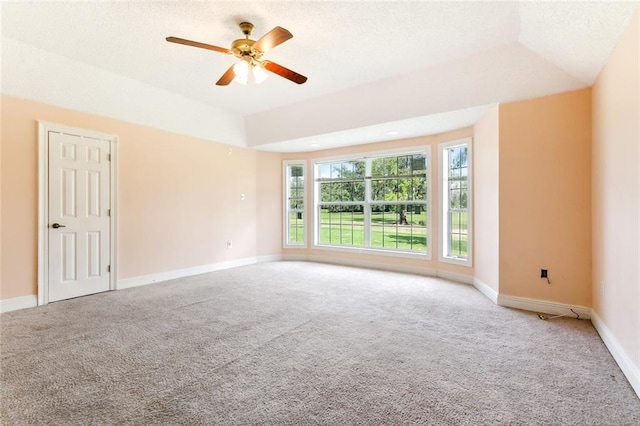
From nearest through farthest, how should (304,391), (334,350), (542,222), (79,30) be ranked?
(304,391), (334,350), (79,30), (542,222)

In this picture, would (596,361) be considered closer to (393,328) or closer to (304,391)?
(393,328)

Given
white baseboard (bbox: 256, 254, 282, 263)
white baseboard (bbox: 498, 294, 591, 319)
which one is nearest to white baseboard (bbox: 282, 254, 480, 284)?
white baseboard (bbox: 256, 254, 282, 263)

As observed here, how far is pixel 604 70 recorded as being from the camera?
2676 millimetres

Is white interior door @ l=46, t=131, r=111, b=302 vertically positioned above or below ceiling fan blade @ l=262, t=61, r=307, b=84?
below

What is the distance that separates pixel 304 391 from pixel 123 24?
3452 mm

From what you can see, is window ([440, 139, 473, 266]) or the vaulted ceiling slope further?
window ([440, 139, 473, 266])

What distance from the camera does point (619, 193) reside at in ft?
7.61

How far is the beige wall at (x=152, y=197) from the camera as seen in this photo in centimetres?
340

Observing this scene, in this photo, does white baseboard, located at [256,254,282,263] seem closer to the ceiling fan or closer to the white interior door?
the white interior door

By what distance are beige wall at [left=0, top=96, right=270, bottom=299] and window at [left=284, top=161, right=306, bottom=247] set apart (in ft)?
1.05

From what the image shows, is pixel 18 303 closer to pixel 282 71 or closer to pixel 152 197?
pixel 152 197

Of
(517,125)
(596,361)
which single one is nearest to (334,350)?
(596,361)

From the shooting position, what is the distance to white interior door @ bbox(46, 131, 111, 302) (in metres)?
3.69

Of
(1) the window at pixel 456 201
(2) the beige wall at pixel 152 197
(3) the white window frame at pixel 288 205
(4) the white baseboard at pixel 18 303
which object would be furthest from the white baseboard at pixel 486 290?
(4) the white baseboard at pixel 18 303
